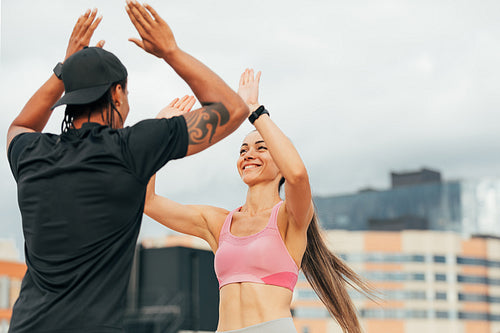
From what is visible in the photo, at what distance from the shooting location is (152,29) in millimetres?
2482

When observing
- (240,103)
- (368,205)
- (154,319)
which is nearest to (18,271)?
(154,319)

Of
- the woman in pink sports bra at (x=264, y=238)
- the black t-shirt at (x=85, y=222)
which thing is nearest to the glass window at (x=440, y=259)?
the woman in pink sports bra at (x=264, y=238)

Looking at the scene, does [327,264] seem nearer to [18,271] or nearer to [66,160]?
[66,160]

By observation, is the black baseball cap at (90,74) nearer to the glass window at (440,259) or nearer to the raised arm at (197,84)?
the raised arm at (197,84)

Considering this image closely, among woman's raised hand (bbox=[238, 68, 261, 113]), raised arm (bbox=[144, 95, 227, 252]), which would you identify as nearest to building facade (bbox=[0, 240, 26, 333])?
raised arm (bbox=[144, 95, 227, 252])

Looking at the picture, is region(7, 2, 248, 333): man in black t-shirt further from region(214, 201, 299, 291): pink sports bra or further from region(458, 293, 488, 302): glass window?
region(458, 293, 488, 302): glass window

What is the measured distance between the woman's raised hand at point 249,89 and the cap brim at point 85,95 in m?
1.43

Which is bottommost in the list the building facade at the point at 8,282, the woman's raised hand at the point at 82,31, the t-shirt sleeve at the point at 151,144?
the building facade at the point at 8,282

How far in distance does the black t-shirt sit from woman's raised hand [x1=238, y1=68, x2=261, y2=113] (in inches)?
56.5

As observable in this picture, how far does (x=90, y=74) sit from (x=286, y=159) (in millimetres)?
1431

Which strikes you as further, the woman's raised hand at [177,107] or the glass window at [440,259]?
the glass window at [440,259]

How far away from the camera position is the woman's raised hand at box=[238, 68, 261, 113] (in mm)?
3814

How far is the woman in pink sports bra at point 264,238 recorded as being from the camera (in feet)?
12.4

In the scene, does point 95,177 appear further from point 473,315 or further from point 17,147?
point 473,315
